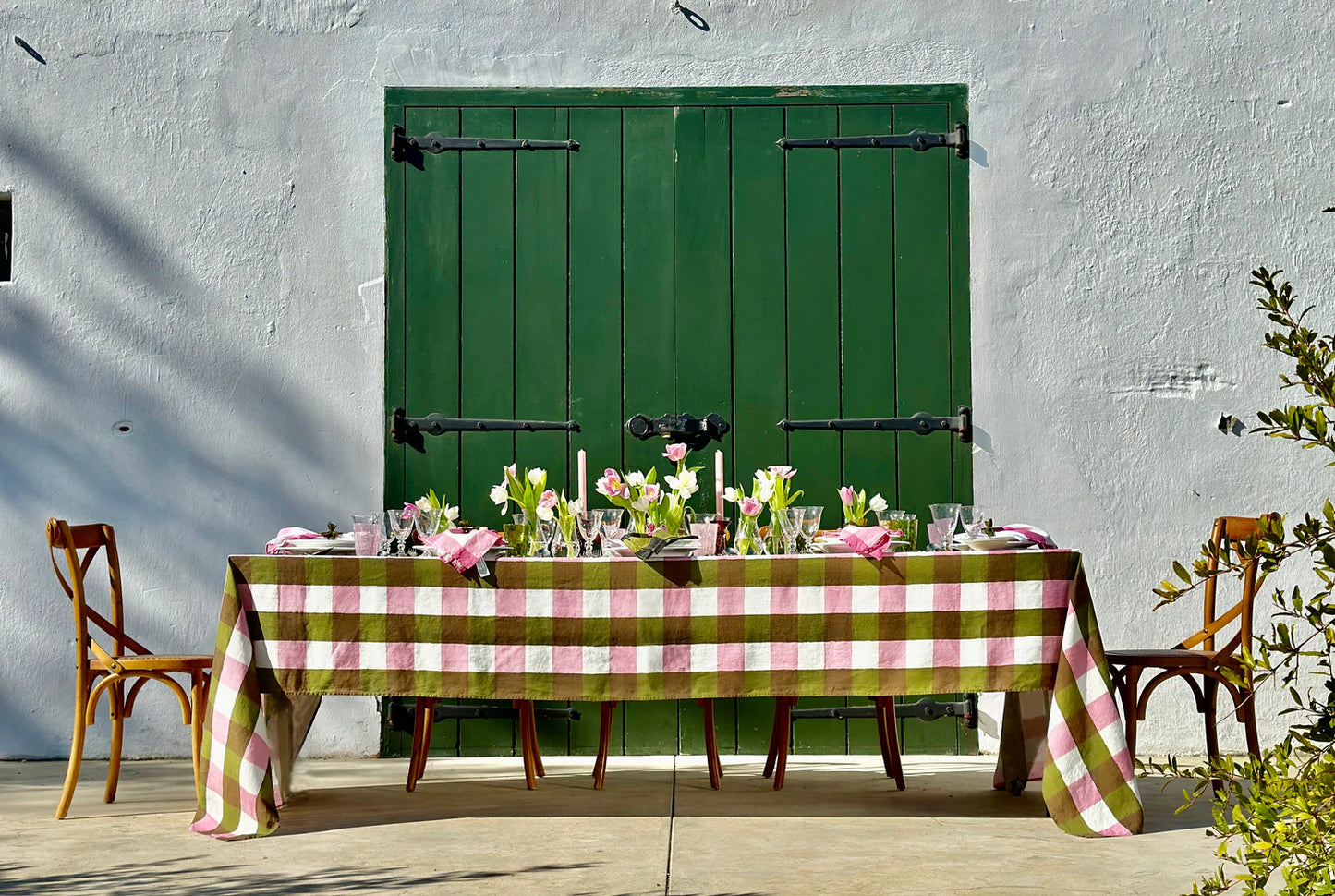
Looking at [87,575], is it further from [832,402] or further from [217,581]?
[832,402]

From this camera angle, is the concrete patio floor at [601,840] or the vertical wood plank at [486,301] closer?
the concrete patio floor at [601,840]

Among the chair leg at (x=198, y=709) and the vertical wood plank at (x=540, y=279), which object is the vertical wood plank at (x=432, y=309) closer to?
the vertical wood plank at (x=540, y=279)

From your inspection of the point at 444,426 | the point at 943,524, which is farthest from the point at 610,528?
the point at 444,426

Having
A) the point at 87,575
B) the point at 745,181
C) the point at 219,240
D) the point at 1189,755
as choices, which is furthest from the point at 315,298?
the point at 1189,755

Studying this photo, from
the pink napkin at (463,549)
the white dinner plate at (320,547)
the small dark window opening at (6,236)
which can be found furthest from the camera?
the small dark window opening at (6,236)

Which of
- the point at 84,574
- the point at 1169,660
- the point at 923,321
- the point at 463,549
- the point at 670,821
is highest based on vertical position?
the point at 923,321

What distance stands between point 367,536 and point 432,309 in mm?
1295

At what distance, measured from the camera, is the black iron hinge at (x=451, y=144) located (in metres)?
4.33

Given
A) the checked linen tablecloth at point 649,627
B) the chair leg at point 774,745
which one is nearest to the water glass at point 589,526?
the checked linen tablecloth at point 649,627

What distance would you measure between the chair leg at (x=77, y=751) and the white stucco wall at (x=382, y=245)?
2.66 feet

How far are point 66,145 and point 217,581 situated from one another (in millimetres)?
1538

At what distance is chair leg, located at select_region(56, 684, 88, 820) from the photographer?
342 centimetres

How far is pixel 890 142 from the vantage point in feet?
14.2

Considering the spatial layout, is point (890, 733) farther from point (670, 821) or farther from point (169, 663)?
point (169, 663)
